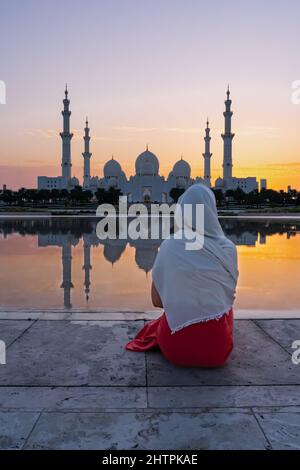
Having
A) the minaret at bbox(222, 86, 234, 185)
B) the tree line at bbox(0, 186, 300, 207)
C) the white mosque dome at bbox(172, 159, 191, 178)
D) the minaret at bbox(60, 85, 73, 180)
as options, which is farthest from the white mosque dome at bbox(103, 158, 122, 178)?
the minaret at bbox(222, 86, 234, 185)

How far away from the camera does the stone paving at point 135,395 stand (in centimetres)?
229

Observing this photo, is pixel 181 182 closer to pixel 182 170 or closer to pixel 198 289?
pixel 182 170

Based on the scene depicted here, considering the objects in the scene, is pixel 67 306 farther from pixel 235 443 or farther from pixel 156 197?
pixel 156 197

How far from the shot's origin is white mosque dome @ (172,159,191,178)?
67738mm

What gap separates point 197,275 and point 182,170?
65679mm

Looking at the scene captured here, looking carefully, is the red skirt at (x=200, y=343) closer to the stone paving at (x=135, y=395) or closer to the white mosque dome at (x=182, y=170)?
the stone paving at (x=135, y=395)

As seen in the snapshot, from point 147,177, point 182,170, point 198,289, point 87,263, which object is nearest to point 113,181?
point 147,177

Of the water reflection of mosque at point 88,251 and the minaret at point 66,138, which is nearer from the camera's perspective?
the water reflection of mosque at point 88,251

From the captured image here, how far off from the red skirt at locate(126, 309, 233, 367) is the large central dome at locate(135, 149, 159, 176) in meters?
61.1

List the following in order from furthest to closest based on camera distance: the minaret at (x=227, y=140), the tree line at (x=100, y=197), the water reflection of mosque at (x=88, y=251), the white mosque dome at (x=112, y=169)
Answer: the white mosque dome at (x=112, y=169) < the minaret at (x=227, y=140) < the tree line at (x=100, y=197) < the water reflection of mosque at (x=88, y=251)

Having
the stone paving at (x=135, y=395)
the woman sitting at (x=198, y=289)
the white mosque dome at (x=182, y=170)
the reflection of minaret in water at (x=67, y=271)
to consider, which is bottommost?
the stone paving at (x=135, y=395)

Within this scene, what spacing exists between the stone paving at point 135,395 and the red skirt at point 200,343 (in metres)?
0.08

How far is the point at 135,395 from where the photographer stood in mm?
2824

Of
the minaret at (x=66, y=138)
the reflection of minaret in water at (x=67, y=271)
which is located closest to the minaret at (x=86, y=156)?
the minaret at (x=66, y=138)
